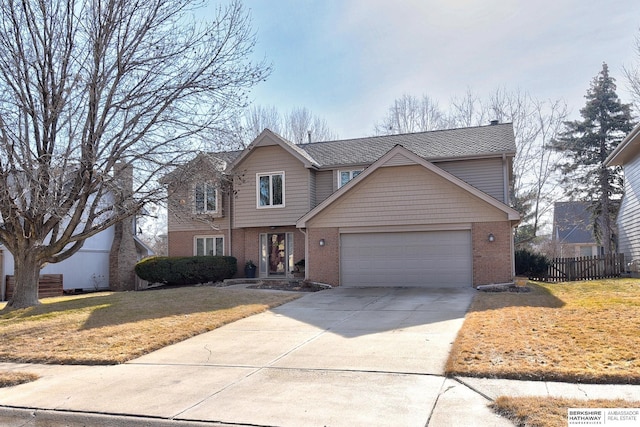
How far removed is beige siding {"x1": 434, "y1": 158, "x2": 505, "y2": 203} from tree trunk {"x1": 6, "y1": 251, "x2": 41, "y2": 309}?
50.8 ft

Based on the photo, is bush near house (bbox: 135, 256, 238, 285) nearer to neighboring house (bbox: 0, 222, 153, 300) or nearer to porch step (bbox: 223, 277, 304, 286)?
porch step (bbox: 223, 277, 304, 286)

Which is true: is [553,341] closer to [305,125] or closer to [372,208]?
[372,208]

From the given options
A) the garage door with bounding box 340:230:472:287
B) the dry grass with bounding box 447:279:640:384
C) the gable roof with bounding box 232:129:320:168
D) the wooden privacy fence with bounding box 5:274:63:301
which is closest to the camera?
the dry grass with bounding box 447:279:640:384

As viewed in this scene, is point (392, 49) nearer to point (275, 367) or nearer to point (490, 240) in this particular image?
point (490, 240)

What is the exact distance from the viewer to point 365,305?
536 inches

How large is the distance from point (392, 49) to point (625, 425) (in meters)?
13.6

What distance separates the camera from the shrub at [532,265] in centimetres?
2219

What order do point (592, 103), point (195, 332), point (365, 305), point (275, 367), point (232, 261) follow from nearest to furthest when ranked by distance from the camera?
point (275, 367)
point (195, 332)
point (365, 305)
point (232, 261)
point (592, 103)

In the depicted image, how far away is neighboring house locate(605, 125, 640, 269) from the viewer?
20.9 metres

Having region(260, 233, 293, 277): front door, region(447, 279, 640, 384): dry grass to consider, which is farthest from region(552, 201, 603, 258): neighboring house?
region(447, 279, 640, 384): dry grass

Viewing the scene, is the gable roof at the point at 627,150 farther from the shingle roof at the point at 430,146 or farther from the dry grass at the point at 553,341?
the dry grass at the point at 553,341

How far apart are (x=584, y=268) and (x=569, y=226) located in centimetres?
2383

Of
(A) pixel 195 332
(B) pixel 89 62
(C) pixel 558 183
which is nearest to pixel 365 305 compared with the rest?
(A) pixel 195 332

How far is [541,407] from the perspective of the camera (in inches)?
200
